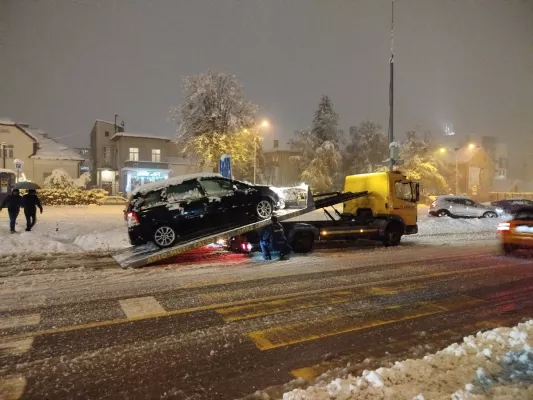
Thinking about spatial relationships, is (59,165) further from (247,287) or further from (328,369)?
(328,369)

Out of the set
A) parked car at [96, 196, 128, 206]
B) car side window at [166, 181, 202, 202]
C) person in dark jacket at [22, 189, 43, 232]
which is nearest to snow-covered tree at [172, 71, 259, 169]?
parked car at [96, 196, 128, 206]

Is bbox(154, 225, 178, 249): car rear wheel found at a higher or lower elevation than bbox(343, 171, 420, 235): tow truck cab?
lower

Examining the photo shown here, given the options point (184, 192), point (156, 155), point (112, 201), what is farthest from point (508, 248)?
point (156, 155)

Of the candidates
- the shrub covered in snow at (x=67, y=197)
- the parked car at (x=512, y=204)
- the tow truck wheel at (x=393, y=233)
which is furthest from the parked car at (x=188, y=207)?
the parked car at (x=512, y=204)

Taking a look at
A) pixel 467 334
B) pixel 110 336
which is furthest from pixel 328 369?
pixel 110 336

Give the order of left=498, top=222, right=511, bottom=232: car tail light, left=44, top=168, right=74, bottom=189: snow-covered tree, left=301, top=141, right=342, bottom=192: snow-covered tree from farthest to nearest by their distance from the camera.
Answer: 1. left=301, top=141, right=342, bottom=192: snow-covered tree
2. left=44, top=168, right=74, bottom=189: snow-covered tree
3. left=498, top=222, right=511, bottom=232: car tail light

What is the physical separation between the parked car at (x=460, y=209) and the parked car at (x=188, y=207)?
20.4m

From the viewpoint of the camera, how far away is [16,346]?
4.68 meters

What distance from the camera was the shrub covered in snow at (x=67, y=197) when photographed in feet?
96.8

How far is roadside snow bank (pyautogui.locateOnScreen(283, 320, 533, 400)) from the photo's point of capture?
346 centimetres

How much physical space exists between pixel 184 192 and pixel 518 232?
9.27m

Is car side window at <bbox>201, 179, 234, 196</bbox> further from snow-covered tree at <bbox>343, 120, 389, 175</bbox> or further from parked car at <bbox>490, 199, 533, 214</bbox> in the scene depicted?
snow-covered tree at <bbox>343, 120, 389, 175</bbox>

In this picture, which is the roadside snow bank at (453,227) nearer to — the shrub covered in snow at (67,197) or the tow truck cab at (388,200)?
the tow truck cab at (388,200)

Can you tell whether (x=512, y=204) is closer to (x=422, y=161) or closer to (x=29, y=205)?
(x=422, y=161)
